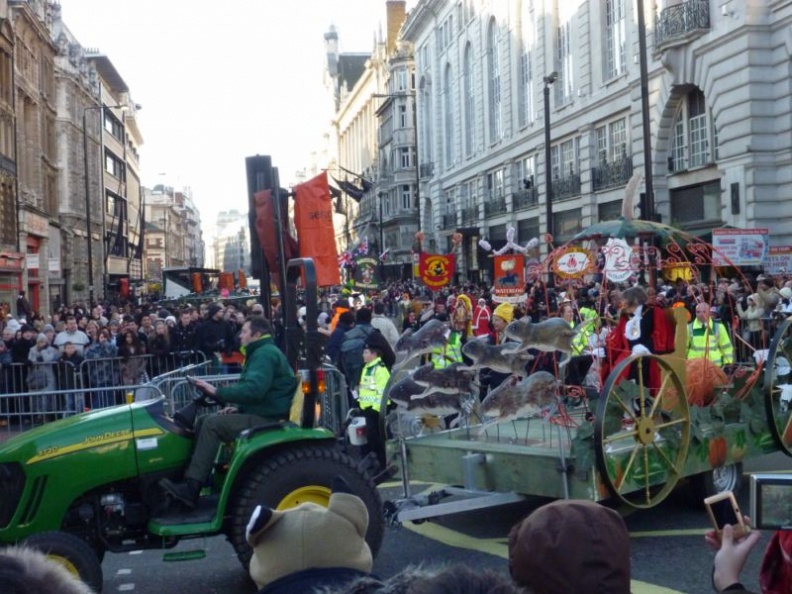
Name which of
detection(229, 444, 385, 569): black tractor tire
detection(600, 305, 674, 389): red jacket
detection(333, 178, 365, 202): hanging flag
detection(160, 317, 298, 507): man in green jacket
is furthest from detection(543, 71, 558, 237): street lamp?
detection(229, 444, 385, 569): black tractor tire

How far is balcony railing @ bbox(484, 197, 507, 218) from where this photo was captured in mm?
49603

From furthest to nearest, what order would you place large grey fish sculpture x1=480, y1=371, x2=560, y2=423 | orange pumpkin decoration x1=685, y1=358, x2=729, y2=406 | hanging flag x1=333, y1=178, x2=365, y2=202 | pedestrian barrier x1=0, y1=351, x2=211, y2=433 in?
pedestrian barrier x1=0, y1=351, x2=211, y2=433, hanging flag x1=333, y1=178, x2=365, y2=202, orange pumpkin decoration x1=685, y1=358, x2=729, y2=406, large grey fish sculpture x1=480, y1=371, x2=560, y2=423

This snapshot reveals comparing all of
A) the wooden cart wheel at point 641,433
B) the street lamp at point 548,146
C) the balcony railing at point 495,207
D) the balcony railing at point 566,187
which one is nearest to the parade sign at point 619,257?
the wooden cart wheel at point 641,433

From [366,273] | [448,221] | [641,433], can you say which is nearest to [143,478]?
[641,433]

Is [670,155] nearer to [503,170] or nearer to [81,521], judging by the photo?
[503,170]

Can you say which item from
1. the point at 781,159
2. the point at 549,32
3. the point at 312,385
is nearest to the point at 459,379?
the point at 312,385

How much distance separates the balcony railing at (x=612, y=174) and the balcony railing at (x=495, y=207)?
40.4 ft

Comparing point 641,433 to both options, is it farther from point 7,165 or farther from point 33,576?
point 7,165

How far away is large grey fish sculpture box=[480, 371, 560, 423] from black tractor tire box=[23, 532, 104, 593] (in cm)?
320

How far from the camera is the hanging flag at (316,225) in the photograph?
360 inches

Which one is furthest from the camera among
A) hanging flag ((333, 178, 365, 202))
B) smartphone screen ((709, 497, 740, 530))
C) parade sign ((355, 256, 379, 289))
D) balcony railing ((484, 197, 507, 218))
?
balcony railing ((484, 197, 507, 218))

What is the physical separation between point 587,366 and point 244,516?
25.8 ft

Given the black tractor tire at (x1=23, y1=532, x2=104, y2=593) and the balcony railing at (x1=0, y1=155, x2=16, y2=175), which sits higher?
the balcony railing at (x1=0, y1=155, x2=16, y2=175)

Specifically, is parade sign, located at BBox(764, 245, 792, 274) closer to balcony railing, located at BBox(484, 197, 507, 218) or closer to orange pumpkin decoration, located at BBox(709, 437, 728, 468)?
orange pumpkin decoration, located at BBox(709, 437, 728, 468)
